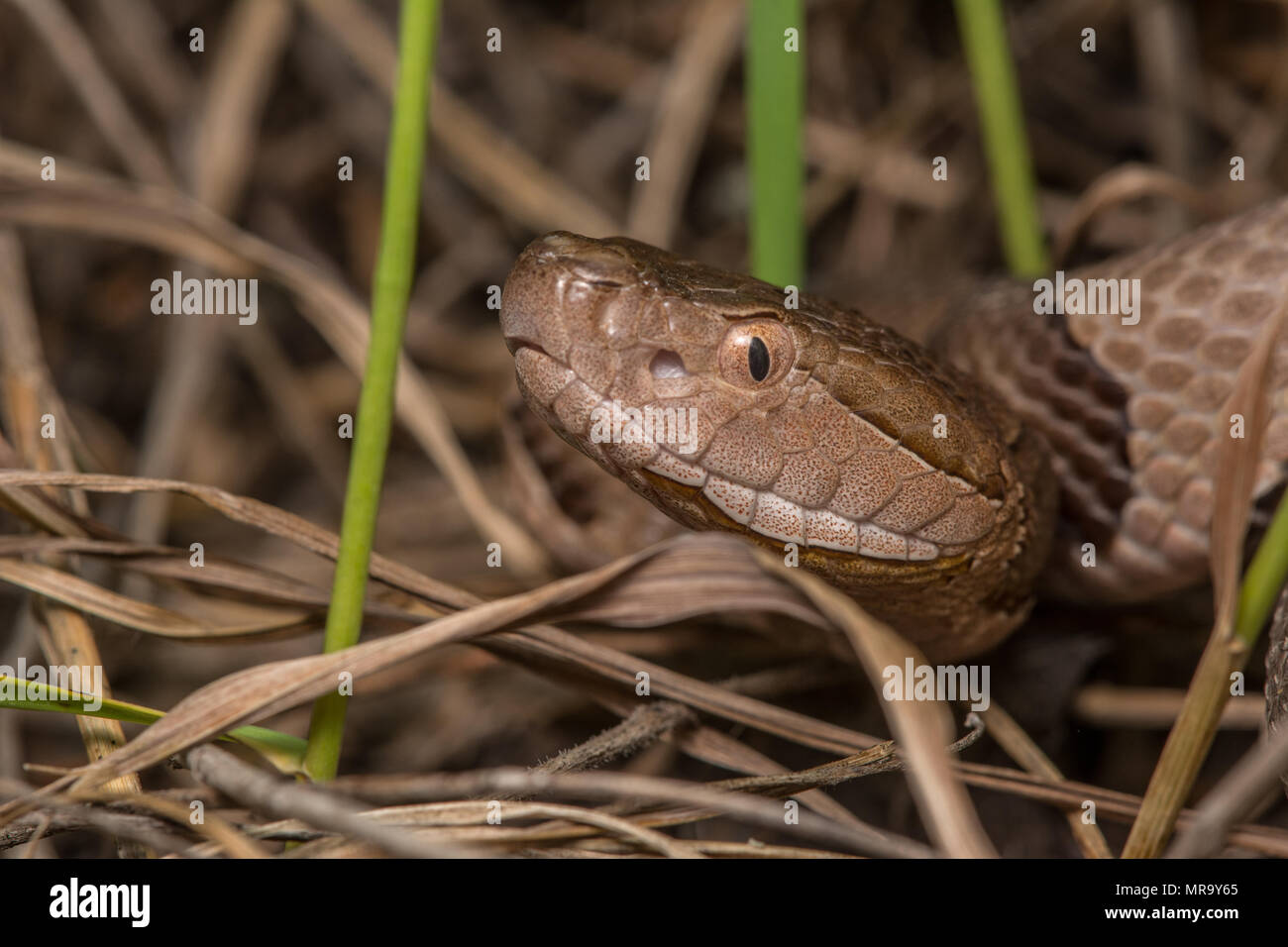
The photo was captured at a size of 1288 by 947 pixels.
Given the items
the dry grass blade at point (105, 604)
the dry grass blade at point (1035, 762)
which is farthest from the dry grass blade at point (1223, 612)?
the dry grass blade at point (105, 604)

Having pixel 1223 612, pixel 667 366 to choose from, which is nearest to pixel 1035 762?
pixel 1223 612

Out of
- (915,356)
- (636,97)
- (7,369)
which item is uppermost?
(636,97)

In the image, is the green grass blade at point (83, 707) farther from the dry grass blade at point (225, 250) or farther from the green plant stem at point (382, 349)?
the dry grass blade at point (225, 250)

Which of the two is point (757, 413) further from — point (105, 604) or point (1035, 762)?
point (105, 604)

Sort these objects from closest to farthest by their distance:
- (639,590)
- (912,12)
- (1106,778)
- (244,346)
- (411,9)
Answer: (411,9), (639,590), (1106,778), (244,346), (912,12)
